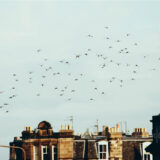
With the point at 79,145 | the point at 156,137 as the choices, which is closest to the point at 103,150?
the point at 79,145

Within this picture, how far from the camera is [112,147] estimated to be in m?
85.9

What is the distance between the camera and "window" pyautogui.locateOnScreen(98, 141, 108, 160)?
8538 centimetres

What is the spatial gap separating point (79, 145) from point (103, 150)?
3612 mm

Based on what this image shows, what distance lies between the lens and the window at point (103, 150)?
85.4 m

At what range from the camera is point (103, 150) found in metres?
85.7

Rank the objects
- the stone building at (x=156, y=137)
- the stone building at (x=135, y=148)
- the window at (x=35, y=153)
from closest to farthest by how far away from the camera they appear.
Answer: the stone building at (x=156, y=137) → the window at (x=35, y=153) → the stone building at (x=135, y=148)

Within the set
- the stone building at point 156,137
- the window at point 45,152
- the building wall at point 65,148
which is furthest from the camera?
the window at point 45,152

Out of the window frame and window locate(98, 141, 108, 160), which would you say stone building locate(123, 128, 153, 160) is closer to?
the window frame

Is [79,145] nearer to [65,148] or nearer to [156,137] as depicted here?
[65,148]

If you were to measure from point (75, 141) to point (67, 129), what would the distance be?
2145 millimetres

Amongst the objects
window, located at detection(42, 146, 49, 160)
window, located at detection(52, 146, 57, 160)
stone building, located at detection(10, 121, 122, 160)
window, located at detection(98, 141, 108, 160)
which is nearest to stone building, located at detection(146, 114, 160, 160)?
stone building, located at detection(10, 121, 122, 160)

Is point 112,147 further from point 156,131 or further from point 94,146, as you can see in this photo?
point 156,131

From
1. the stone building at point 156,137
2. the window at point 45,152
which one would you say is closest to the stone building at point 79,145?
the window at point 45,152

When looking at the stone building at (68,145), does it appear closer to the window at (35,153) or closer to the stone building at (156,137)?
the window at (35,153)
